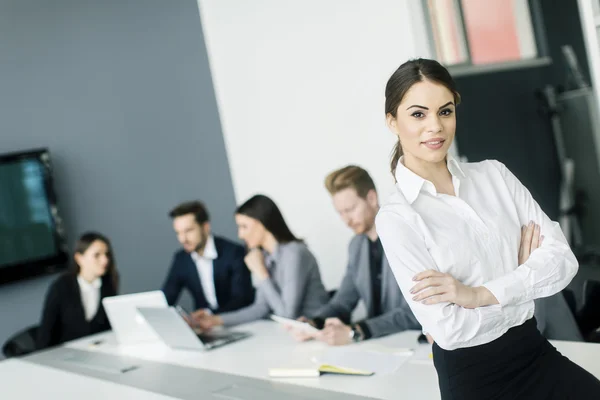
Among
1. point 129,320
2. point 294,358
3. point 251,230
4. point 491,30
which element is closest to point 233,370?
point 294,358

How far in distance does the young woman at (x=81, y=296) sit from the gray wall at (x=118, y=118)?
2.92 feet

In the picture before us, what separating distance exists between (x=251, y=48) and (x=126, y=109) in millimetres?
1072

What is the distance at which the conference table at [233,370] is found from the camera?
2111mm

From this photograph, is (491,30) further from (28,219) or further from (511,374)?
(511,374)

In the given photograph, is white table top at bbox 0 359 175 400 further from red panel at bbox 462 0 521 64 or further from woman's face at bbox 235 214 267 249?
red panel at bbox 462 0 521 64

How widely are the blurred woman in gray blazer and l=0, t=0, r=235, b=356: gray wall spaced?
6.40 ft

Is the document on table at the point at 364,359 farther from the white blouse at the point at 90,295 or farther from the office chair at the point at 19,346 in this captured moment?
the office chair at the point at 19,346

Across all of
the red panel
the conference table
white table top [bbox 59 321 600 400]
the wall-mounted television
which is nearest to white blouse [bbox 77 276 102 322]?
white table top [bbox 59 321 600 400]

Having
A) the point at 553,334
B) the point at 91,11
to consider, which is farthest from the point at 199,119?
the point at 553,334

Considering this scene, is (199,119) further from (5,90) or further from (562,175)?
(562,175)

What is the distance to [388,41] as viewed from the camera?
14.0ft

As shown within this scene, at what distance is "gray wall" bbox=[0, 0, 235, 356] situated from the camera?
4.98 meters

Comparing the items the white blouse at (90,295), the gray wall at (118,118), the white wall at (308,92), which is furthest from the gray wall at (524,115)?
the white blouse at (90,295)

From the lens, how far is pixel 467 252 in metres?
1.50
